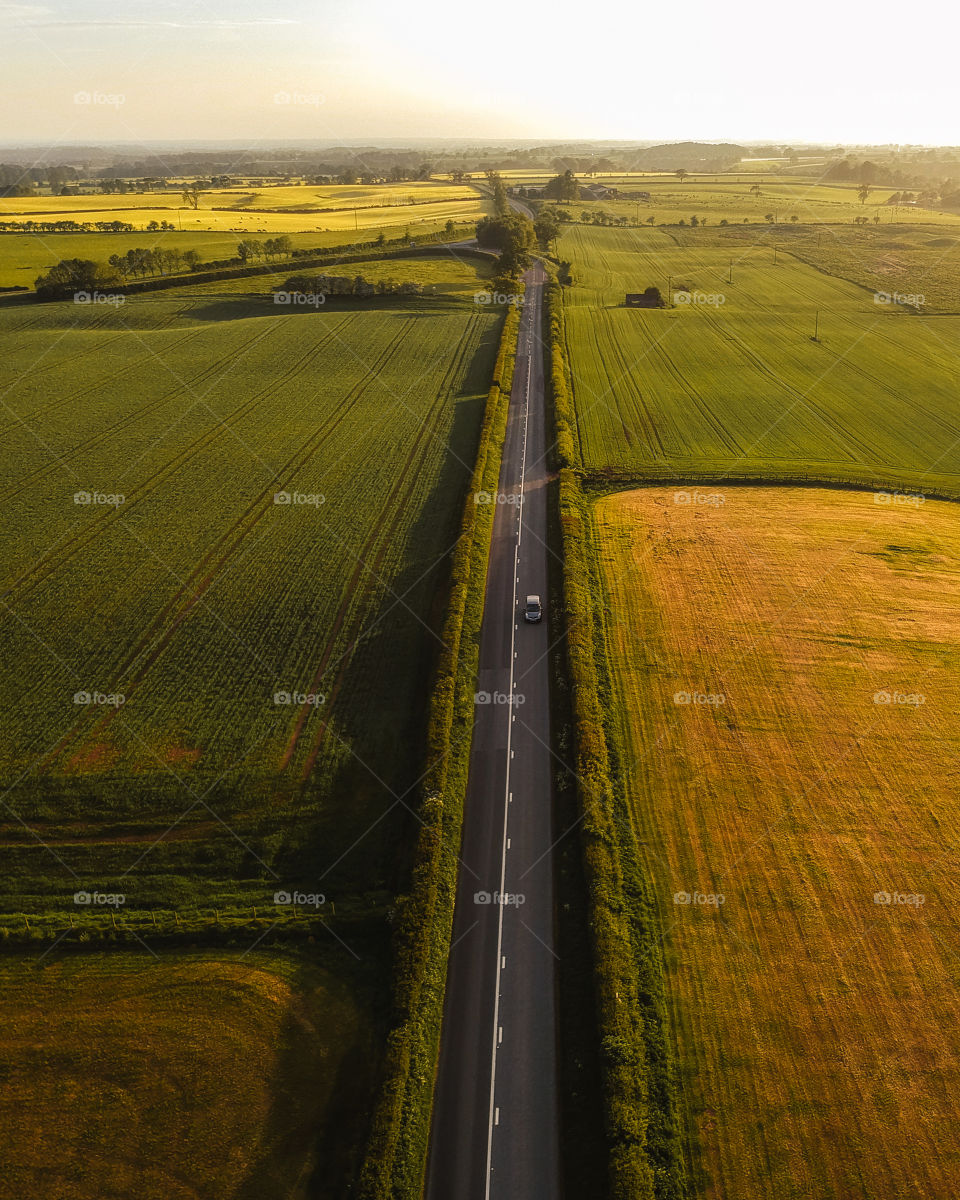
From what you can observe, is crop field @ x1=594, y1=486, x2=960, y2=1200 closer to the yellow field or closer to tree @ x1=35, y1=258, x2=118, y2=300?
tree @ x1=35, y1=258, x2=118, y2=300

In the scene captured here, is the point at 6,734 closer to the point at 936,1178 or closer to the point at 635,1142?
the point at 635,1142

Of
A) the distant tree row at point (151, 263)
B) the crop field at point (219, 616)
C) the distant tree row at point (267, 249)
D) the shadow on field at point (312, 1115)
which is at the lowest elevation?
the shadow on field at point (312, 1115)

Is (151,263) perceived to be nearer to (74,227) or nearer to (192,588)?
(74,227)

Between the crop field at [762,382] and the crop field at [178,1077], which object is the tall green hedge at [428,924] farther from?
the crop field at [762,382]

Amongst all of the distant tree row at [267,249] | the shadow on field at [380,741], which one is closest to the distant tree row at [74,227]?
the distant tree row at [267,249]

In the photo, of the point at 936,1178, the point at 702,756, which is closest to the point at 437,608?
the point at 702,756
